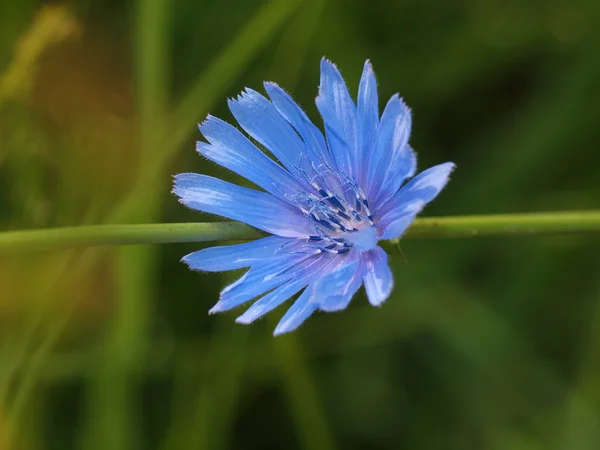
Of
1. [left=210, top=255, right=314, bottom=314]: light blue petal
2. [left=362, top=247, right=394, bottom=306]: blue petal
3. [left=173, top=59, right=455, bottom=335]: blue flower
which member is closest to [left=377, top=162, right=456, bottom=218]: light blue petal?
[left=173, top=59, right=455, bottom=335]: blue flower

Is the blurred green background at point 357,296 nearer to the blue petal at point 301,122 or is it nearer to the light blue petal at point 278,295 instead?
the blue petal at point 301,122

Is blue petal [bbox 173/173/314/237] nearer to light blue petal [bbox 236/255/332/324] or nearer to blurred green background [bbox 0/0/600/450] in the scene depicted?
light blue petal [bbox 236/255/332/324]

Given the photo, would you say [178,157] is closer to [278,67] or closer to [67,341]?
[278,67]

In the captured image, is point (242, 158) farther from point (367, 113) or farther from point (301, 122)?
point (367, 113)

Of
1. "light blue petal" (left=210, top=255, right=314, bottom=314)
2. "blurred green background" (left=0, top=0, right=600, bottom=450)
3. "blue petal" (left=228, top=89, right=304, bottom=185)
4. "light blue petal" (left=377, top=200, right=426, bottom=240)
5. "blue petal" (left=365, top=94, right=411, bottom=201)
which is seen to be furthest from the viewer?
"blurred green background" (left=0, top=0, right=600, bottom=450)

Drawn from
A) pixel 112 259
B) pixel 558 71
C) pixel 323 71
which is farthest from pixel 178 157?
pixel 558 71

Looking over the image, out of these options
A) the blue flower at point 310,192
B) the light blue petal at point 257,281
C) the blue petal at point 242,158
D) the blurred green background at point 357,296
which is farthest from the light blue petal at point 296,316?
the blurred green background at point 357,296

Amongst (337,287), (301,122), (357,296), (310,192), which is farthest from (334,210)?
(357,296)
